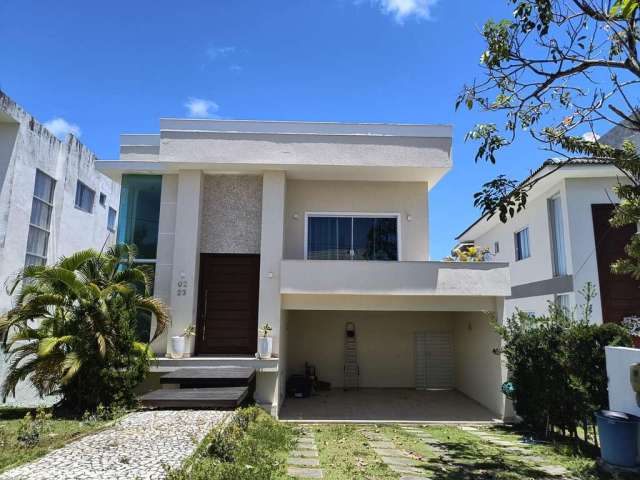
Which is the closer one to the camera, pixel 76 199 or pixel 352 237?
pixel 352 237

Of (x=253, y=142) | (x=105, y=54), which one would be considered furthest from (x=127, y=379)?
(x=105, y=54)

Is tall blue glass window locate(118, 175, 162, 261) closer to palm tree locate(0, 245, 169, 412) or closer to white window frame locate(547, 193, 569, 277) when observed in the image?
palm tree locate(0, 245, 169, 412)

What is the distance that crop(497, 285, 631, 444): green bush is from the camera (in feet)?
27.0

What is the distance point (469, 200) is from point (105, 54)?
40.4 feet

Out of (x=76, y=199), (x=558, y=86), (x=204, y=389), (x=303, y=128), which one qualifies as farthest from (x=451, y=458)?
(x=76, y=199)

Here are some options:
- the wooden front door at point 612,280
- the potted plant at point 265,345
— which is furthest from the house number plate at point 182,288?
the wooden front door at point 612,280

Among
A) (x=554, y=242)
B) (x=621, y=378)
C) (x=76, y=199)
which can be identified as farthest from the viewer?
(x=76, y=199)

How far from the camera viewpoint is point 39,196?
52.9 feet

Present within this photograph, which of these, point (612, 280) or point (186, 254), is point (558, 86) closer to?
point (186, 254)

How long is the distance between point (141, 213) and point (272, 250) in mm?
4413

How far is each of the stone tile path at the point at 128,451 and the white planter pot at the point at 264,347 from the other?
2884mm

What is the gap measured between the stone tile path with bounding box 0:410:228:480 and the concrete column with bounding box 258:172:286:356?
3587mm

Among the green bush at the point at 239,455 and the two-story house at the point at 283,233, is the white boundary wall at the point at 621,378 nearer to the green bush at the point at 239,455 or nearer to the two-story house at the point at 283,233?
the two-story house at the point at 283,233

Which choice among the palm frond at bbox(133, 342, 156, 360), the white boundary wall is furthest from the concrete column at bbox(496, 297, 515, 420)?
the palm frond at bbox(133, 342, 156, 360)
